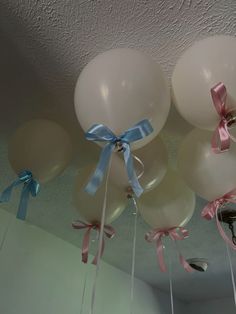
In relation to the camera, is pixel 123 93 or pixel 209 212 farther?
pixel 209 212

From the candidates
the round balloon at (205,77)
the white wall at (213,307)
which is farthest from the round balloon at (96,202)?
the white wall at (213,307)

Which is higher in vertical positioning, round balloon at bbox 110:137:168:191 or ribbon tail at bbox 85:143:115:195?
round balloon at bbox 110:137:168:191

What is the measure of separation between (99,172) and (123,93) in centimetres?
16

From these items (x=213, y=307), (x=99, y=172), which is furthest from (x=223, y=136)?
(x=213, y=307)

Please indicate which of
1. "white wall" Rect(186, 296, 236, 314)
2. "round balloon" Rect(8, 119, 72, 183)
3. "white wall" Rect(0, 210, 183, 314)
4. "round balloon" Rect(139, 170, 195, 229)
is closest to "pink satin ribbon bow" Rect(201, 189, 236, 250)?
"round balloon" Rect(139, 170, 195, 229)

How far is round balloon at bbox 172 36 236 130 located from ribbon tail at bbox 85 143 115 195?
0.60 ft

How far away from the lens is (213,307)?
234 cm

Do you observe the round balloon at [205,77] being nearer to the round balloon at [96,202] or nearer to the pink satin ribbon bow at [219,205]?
the pink satin ribbon bow at [219,205]

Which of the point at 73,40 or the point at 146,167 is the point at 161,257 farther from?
the point at 73,40

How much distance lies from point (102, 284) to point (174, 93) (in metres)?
1.39

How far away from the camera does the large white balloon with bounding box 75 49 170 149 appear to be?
0.58 metres

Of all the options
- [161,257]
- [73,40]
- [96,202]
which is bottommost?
[161,257]

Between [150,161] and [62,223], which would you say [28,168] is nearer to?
[150,161]

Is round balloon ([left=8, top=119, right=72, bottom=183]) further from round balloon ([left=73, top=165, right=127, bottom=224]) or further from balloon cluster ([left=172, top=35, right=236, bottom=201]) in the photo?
balloon cluster ([left=172, top=35, right=236, bottom=201])
